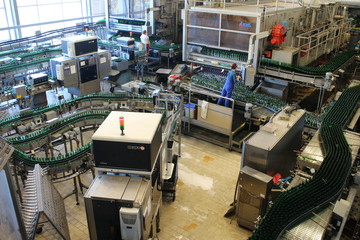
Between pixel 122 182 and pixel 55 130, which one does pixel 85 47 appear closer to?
pixel 55 130

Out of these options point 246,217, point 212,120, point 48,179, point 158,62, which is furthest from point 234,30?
point 48,179

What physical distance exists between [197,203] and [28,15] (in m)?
11.5

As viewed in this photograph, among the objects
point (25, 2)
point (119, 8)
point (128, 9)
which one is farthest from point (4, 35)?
point (128, 9)

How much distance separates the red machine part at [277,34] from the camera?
8.05 metres

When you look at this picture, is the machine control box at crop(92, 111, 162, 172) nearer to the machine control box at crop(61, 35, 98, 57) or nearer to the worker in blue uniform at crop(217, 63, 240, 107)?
the worker in blue uniform at crop(217, 63, 240, 107)

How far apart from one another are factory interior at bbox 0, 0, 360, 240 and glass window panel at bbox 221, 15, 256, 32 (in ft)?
0.12

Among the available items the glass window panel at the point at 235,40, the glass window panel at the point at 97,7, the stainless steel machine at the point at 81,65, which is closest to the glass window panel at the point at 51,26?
the glass window panel at the point at 97,7

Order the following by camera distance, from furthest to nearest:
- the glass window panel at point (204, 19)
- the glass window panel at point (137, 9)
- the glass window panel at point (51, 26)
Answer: the glass window panel at point (51, 26), the glass window panel at point (137, 9), the glass window panel at point (204, 19)

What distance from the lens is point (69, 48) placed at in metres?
8.01

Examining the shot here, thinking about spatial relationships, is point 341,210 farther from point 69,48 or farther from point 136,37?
point 136,37

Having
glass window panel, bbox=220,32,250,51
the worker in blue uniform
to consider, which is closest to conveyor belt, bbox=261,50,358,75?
glass window panel, bbox=220,32,250,51

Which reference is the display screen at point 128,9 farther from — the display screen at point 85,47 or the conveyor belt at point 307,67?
the conveyor belt at point 307,67

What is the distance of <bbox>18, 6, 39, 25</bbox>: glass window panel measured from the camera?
1289cm

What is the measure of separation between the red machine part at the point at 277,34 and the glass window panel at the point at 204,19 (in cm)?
146
